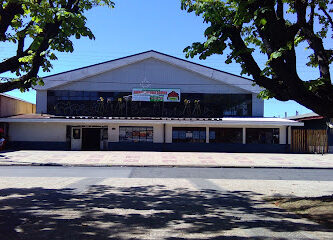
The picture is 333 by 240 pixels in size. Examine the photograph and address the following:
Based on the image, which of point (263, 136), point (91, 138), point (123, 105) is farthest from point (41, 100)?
point (263, 136)

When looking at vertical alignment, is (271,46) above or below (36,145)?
above

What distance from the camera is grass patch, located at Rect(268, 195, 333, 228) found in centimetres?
619

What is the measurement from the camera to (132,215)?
6.48 meters

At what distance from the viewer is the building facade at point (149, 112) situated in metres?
26.9

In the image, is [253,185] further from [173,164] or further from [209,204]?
[173,164]

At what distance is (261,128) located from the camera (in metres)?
27.3

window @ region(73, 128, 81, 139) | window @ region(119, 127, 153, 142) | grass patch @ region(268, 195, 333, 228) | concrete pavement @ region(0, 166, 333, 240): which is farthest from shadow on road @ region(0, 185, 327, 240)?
window @ region(73, 128, 81, 139)

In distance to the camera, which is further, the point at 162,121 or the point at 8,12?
the point at 162,121

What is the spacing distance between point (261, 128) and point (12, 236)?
24627mm

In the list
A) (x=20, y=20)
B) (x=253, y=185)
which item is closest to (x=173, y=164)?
(x=253, y=185)

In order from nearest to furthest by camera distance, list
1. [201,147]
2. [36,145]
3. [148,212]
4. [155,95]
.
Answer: [148,212]
[36,145]
[201,147]
[155,95]

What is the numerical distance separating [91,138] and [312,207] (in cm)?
2333

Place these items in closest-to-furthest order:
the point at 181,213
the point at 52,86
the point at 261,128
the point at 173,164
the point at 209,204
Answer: the point at 181,213 < the point at 209,204 < the point at 173,164 < the point at 261,128 < the point at 52,86

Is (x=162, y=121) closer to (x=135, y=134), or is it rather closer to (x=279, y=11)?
(x=135, y=134)
